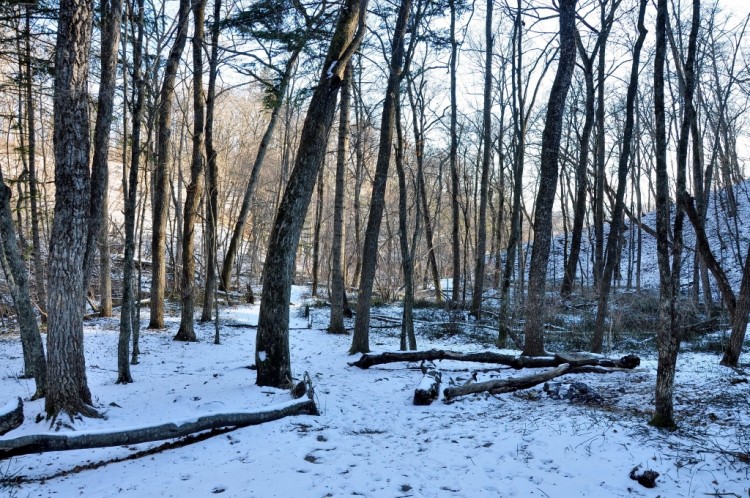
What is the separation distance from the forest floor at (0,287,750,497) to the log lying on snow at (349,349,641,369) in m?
0.25

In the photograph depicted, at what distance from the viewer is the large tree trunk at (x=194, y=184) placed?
11.3m

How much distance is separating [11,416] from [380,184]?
22.8 feet

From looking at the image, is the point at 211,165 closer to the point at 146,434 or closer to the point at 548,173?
the point at 548,173

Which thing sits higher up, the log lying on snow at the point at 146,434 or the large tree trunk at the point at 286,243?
the large tree trunk at the point at 286,243

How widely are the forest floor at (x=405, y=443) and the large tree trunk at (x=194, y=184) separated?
10.6 ft

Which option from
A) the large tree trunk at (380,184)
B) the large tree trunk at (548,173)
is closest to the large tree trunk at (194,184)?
the large tree trunk at (380,184)

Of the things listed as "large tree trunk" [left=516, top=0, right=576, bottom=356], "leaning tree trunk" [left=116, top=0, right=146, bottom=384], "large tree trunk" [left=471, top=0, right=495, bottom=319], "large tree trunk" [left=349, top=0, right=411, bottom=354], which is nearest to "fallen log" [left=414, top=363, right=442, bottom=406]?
"large tree trunk" [left=516, top=0, right=576, bottom=356]

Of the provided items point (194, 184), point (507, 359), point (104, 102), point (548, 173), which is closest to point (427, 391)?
point (507, 359)

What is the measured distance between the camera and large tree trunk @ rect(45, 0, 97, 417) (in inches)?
204

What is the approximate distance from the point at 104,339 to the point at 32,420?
6046 millimetres

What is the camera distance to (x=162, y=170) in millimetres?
11328

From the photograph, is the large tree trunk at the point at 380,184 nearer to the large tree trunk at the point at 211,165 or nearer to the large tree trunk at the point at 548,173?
the large tree trunk at the point at 548,173

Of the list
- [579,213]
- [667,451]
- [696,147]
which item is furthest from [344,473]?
[579,213]

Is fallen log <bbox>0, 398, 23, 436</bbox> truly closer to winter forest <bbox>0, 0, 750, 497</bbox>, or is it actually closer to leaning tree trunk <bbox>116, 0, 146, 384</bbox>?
winter forest <bbox>0, 0, 750, 497</bbox>
